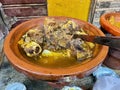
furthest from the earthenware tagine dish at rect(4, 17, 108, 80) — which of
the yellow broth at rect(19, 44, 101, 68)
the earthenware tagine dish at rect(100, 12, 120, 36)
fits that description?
the earthenware tagine dish at rect(100, 12, 120, 36)

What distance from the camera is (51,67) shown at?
1150 millimetres

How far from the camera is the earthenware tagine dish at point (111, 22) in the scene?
5.08ft

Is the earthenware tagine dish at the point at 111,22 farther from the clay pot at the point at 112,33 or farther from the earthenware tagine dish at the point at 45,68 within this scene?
the earthenware tagine dish at the point at 45,68

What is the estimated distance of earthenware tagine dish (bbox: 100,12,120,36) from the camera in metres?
1.55

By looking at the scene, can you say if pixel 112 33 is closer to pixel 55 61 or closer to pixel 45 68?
pixel 55 61

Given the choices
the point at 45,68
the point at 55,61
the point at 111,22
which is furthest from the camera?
the point at 111,22

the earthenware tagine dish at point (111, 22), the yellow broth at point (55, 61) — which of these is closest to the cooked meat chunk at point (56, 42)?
the yellow broth at point (55, 61)

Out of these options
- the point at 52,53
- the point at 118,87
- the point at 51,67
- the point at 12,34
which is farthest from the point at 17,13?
the point at 118,87

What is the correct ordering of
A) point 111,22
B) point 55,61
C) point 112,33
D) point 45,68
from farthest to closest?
point 111,22
point 112,33
point 55,61
point 45,68

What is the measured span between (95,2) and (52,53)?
3.18ft

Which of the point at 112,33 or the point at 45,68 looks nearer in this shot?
the point at 45,68

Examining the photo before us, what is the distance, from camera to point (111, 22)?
1720 mm

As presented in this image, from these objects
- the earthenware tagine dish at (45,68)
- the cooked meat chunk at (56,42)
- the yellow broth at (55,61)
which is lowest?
the yellow broth at (55,61)

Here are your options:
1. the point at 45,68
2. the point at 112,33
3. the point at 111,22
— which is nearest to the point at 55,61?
the point at 45,68
